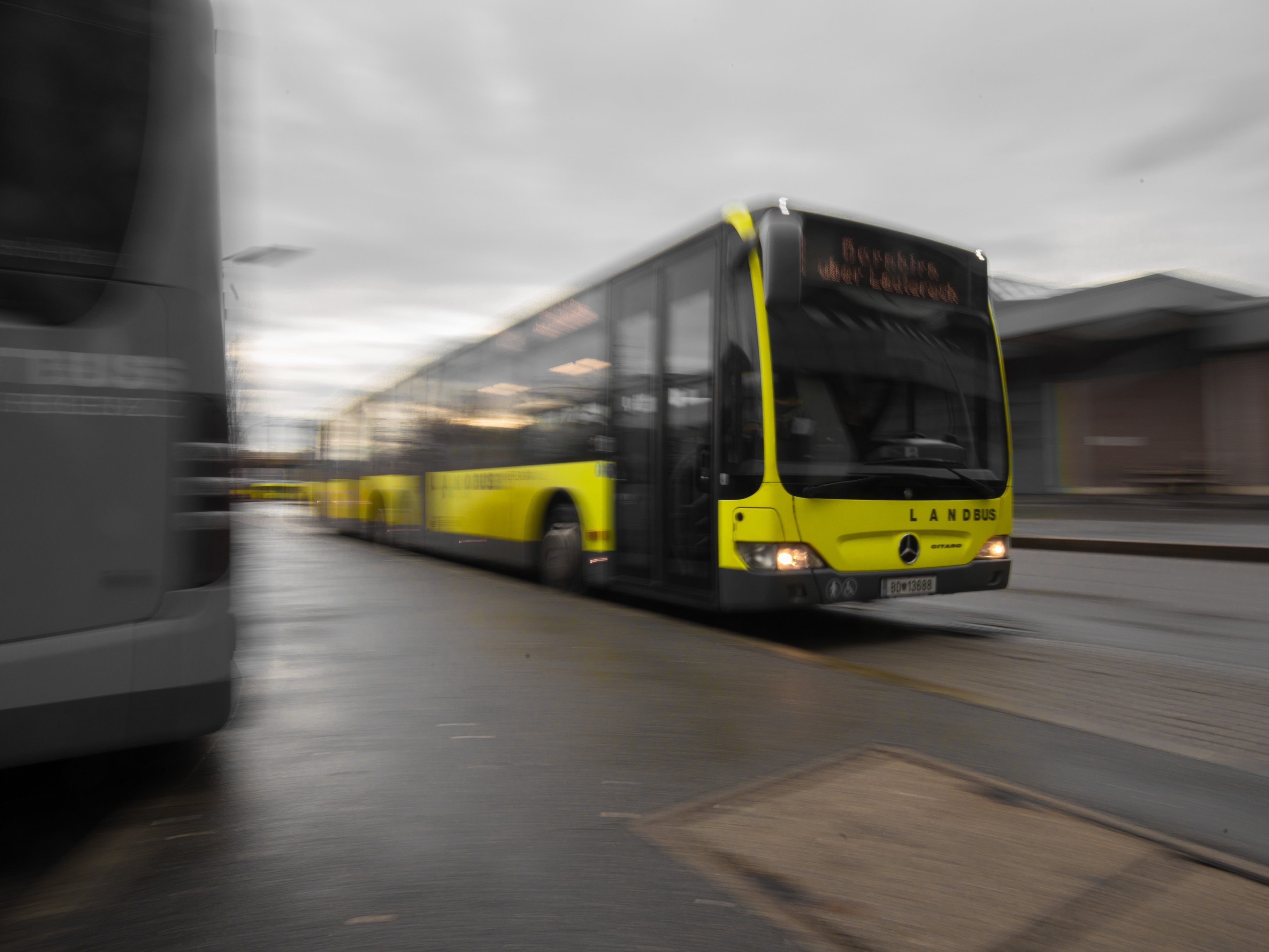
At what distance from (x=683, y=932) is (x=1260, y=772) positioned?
9.17 feet

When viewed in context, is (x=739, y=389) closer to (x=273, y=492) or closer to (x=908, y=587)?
(x=908, y=587)

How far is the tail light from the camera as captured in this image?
324 centimetres

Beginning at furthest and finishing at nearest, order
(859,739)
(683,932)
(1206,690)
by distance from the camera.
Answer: (1206,690) < (859,739) < (683,932)

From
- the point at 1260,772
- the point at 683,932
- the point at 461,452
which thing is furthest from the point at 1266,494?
the point at 683,932

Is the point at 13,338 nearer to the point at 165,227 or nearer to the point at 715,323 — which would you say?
the point at 165,227

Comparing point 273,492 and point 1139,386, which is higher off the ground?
point 1139,386

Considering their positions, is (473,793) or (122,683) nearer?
(122,683)

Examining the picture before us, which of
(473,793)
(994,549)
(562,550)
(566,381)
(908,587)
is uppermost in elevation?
(566,381)

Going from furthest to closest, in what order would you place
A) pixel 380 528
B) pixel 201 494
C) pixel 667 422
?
1. pixel 380 528
2. pixel 667 422
3. pixel 201 494

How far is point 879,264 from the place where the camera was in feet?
23.0

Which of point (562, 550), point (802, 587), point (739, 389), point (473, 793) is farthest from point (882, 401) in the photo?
point (473, 793)

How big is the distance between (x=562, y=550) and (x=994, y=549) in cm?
414

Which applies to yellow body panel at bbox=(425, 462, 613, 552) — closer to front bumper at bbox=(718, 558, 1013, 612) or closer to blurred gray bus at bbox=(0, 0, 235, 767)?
front bumper at bbox=(718, 558, 1013, 612)

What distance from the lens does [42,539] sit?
298 centimetres
